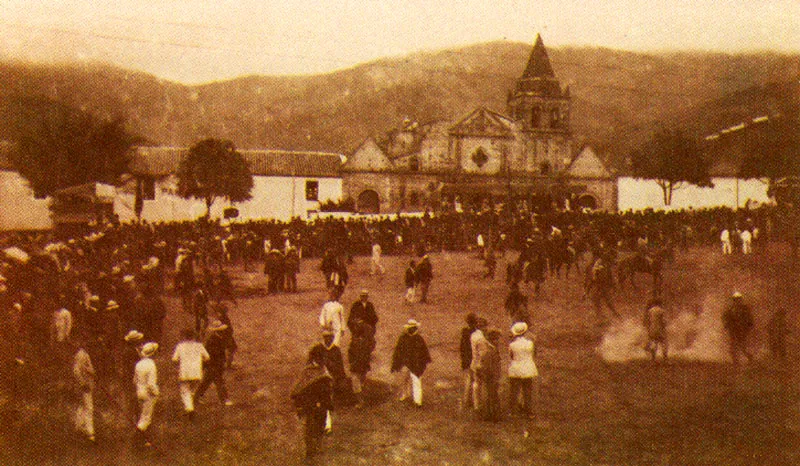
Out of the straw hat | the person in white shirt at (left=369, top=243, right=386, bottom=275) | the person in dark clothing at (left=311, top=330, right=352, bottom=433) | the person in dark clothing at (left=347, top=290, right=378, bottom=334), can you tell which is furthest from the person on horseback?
the straw hat

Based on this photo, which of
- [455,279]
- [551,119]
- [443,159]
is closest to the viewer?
[455,279]

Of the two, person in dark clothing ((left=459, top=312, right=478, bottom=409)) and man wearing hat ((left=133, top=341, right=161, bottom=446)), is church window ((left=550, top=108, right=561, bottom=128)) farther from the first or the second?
man wearing hat ((left=133, top=341, right=161, bottom=446))

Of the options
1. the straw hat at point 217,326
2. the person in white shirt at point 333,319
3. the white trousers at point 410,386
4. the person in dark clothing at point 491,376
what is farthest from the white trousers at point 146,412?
the person in dark clothing at point 491,376

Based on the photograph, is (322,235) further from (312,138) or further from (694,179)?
(694,179)

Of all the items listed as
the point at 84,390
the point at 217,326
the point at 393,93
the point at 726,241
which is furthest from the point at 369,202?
the point at 84,390

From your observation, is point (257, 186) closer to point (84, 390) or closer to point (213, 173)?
point (213, 173)

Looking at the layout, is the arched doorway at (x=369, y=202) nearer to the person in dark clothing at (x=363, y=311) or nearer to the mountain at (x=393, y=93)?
the mountain at (x=393, y=93)

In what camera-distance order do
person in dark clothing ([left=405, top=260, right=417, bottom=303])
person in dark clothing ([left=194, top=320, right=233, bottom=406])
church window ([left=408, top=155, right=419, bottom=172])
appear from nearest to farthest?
person in dark clothing ([left=194, top=320, right=233, bottom=406]), person in dark clothing ([left=405, top=260, right=417, bottom=303]), church window ([left=408, top=155, right=419, bottom=172])

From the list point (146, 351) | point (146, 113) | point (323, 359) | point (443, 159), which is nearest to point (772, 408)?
point (323, 359)
